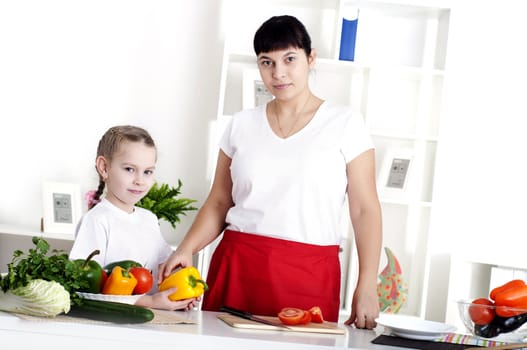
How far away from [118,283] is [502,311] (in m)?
0.90

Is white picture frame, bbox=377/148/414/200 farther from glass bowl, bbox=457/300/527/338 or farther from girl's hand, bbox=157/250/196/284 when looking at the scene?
glass bowl, bbox=457/300/527/338

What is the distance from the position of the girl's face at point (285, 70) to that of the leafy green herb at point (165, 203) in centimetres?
160

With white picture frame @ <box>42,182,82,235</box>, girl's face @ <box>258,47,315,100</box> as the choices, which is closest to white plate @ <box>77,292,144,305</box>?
girl's face @ <box>258,47,315,100</box>

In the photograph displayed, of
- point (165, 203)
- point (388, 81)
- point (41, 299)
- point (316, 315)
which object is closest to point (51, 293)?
point (41, 299)

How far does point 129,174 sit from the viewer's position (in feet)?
7.66

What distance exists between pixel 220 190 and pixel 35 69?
2137 millimetres

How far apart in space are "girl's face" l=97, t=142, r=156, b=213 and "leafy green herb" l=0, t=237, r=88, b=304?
1.82 ft

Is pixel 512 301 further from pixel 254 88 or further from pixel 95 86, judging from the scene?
pixel 95 86

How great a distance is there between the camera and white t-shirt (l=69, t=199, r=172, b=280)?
221cm

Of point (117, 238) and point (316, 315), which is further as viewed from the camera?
point (117, 238)

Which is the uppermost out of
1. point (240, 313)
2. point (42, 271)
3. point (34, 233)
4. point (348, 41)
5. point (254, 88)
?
point (348, 41)

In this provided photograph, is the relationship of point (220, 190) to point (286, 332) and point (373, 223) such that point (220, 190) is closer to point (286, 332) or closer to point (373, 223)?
point (373, 223)

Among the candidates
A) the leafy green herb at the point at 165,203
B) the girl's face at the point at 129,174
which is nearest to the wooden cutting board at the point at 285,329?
the girl's face at the point at 129,174

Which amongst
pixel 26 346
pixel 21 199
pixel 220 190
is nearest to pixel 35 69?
pixel 21 199
